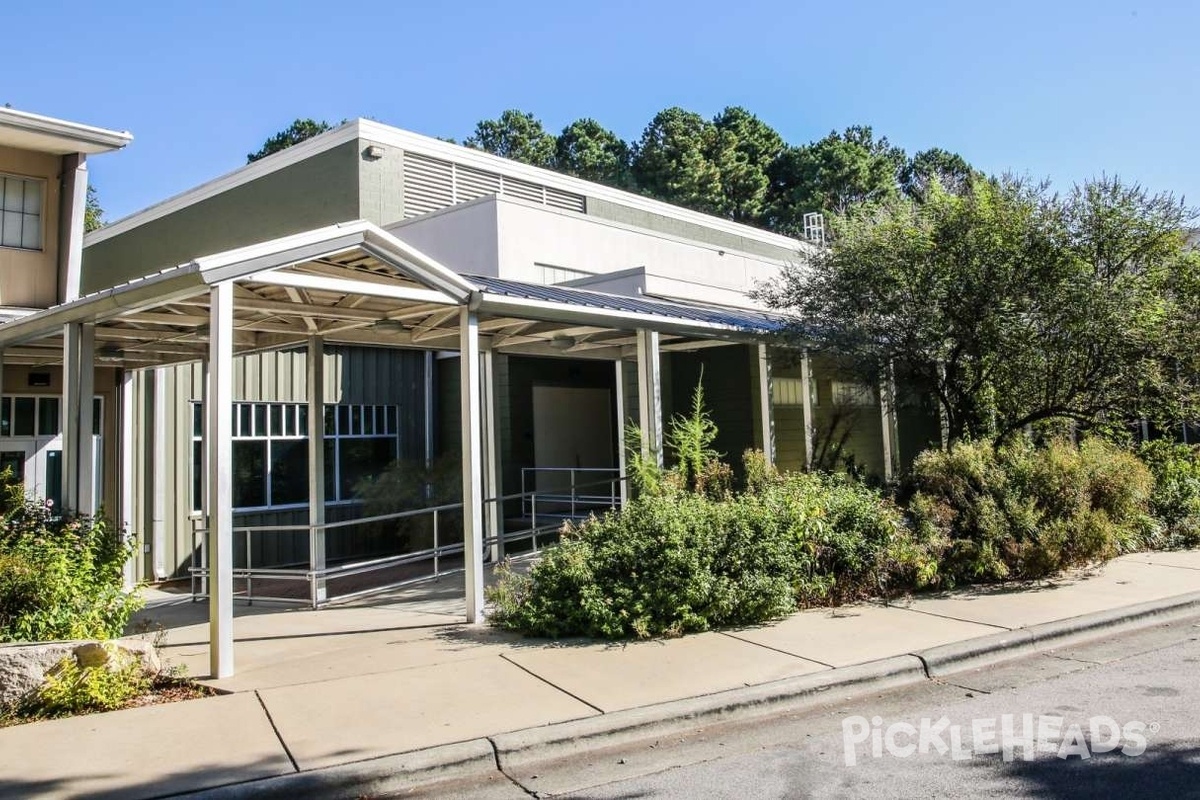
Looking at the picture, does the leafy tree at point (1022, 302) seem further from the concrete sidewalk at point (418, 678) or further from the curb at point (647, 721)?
the curb at point (647, 721)

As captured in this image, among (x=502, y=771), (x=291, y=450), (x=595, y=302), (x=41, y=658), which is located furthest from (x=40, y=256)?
(x=502, y=771)

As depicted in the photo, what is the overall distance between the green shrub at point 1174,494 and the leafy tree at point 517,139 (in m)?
43.6

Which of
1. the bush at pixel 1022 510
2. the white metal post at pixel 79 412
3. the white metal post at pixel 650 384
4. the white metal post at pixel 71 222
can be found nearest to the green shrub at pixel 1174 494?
the bush at pixel 1022 510

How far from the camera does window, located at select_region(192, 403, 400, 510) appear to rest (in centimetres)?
1362

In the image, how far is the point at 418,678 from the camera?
20.7 ft

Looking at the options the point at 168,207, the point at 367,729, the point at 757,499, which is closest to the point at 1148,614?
the point at 757,499

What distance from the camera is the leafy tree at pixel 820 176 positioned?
48156 millimetres

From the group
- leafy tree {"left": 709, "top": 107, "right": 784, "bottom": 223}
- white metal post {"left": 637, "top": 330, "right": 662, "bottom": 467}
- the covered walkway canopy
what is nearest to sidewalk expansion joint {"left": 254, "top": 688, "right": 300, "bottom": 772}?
the covered walkway canopy

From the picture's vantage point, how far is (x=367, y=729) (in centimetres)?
523

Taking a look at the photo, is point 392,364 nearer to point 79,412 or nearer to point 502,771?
point 79,412

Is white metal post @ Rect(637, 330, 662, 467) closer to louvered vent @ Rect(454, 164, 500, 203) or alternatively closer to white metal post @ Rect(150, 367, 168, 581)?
white metal post @ Rect(150, 367, 168, 581)

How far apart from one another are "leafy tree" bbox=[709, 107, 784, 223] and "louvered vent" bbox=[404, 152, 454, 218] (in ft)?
95.5

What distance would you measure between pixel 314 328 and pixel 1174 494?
11.9 m

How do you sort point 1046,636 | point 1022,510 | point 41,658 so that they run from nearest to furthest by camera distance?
point 41,658, point 1046,636, point 1022,510
